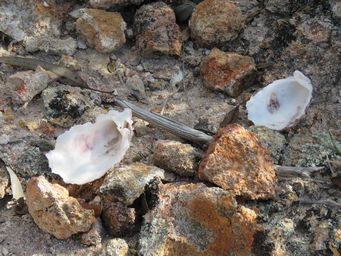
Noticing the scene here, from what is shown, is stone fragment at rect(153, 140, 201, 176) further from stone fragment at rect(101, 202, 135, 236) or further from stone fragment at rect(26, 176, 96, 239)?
stone fragment at rect(26, 176, 96, 239)

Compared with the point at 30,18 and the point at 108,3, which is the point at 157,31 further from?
the point at 30,18

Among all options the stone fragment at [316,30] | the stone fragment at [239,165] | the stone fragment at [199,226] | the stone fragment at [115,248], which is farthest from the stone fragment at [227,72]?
the stone fragment at [115,248]

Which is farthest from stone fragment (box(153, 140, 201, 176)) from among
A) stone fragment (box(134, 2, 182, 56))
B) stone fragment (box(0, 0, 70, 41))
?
stone fragment (box(0, 0, 70, 41))

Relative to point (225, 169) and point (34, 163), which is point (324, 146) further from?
point (34, 163)

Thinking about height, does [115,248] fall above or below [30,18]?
below

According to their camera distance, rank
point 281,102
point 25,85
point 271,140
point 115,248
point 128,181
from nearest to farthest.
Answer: point 115,248 → point 128,181 → point 271,140 → point 25,85 → point 281,102

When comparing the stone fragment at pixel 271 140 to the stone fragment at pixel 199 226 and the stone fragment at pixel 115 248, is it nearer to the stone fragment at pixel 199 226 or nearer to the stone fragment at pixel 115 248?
the stone fragment at pixel 199 226

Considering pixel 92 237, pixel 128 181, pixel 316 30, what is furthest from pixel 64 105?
pixel 316 30

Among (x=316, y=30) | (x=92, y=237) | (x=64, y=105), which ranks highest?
(x=316, y=30)
